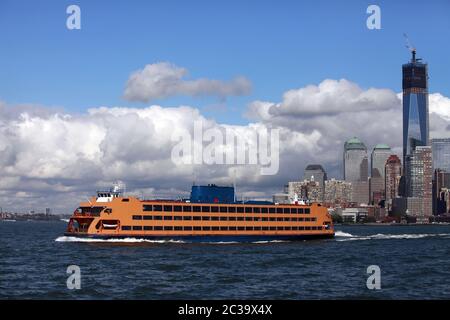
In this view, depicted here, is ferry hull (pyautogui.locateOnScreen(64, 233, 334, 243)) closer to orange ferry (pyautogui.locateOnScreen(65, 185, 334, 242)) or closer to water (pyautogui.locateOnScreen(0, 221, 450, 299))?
orange ferry (pyautogui.locateOnScreen(65, 185, 334, 242))

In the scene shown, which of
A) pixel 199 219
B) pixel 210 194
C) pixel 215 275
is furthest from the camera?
pixel 210 194

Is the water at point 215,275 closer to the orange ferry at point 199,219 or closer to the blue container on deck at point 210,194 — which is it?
the orange ferry at point 199,219

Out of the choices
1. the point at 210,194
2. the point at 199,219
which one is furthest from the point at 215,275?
the point at 210,194

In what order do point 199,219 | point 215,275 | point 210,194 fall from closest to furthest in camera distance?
point 215,275, point 199,219, point 210,194

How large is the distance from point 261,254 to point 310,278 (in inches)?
990

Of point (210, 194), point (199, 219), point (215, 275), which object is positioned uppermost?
point (210, 194)

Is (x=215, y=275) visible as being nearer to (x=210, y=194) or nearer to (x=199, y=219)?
(x=199, y=219)

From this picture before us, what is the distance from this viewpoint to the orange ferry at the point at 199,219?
91.1 meters

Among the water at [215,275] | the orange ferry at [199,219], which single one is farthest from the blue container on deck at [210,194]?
the water at [215,275]

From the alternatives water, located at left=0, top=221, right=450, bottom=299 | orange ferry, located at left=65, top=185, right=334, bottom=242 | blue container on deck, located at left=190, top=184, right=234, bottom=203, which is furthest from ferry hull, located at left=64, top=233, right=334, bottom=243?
water, located at left=0, top=221, right=450, bottom=299

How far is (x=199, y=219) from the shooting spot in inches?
3839

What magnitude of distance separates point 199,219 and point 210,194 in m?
6.20

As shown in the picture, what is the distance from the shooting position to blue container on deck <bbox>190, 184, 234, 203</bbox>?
101456mm
